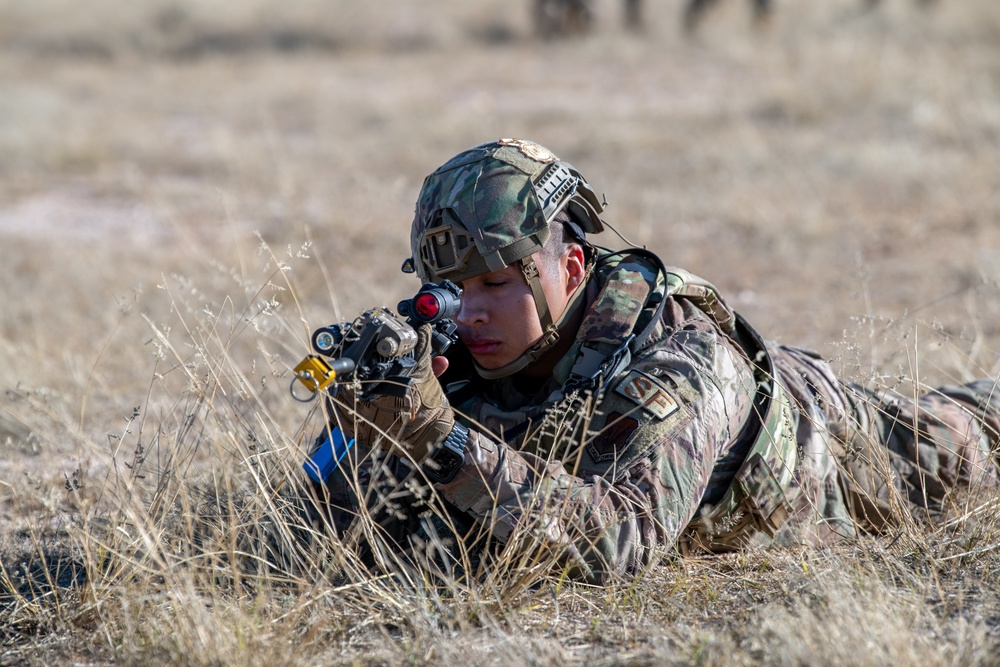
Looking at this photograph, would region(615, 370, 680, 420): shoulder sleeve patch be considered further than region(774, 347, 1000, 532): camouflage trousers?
No

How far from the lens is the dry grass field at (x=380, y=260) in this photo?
8.64ft

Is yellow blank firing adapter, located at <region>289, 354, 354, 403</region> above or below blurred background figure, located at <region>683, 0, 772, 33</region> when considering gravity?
below

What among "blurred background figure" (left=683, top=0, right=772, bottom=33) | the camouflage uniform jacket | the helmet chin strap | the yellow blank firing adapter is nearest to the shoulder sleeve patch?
the camouflage uniform jacket

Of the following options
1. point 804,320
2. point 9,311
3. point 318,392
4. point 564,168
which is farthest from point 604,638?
point 9,311

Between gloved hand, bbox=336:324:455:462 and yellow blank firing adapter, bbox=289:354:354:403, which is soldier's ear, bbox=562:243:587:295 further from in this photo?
yellow blank firing adapter, bbox=289:354:354:403

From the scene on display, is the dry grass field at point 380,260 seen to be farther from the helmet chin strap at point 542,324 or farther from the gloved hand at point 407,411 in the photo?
the helmet chin strap at point 542,324

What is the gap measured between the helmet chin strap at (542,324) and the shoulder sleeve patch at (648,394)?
1.01 ft

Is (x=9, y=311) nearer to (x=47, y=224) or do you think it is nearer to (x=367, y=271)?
(x=367, y=271)

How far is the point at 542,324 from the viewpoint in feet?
10.1

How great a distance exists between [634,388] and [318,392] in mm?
877

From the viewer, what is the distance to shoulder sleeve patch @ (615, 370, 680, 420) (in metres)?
2.77

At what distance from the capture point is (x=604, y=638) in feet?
8.59

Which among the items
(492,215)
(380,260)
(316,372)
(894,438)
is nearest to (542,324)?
(492,215)

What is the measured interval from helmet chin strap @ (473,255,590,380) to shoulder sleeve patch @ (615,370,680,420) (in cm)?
31
